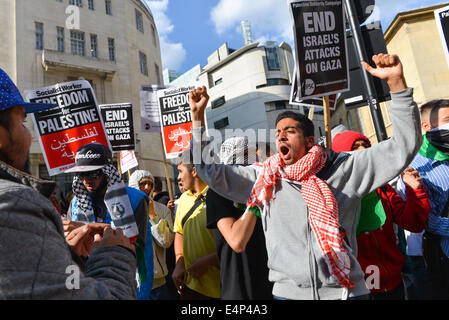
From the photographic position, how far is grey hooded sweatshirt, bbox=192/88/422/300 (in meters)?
1.94

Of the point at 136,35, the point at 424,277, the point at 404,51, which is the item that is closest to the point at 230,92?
the point at 136,35

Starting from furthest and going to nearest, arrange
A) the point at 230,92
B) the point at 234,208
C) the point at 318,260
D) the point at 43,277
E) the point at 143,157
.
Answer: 1. the point at 230,92
2. the point at 143,157
3. the point at 234,208
4. the point at 318,260
5. the point at 43,277

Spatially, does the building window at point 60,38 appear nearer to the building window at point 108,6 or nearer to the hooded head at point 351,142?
the building window at point 108,6

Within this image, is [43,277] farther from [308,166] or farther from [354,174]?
[354,174]

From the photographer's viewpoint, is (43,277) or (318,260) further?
(318,260)

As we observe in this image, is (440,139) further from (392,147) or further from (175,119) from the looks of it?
(175,119)

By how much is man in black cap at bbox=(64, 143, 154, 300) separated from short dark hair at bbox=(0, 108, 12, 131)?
4.10ft

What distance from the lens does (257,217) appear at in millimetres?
2559

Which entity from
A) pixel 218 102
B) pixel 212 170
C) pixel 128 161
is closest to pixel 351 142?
pixel 212 170

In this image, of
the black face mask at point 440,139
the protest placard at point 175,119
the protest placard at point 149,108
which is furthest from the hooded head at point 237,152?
the protest placard at point 149,108

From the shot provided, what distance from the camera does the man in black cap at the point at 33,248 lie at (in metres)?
0.99

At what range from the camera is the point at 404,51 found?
55.2 feet

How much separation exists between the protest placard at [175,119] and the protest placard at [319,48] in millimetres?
3333

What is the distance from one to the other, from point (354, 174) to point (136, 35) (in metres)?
25.7
